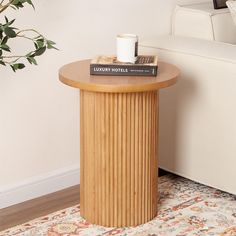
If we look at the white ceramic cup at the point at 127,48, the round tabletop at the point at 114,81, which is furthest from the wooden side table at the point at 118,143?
the white ceramic cup at the point at 127,48

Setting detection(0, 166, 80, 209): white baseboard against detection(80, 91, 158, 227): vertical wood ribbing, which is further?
detection(0, 166, 80, 209): white baseboard

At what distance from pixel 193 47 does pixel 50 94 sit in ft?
2.19

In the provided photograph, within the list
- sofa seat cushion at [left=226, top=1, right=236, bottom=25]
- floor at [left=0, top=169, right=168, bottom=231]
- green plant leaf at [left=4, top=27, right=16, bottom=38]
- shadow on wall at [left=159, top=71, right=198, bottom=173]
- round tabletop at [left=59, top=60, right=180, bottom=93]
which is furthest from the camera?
sofa seat cushion at [left=226, top=1, right=236, bottom=25]

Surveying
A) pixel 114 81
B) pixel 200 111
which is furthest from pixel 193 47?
pixel 114 81

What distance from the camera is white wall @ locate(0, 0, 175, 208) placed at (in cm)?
241

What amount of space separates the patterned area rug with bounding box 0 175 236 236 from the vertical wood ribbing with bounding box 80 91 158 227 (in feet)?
0.18

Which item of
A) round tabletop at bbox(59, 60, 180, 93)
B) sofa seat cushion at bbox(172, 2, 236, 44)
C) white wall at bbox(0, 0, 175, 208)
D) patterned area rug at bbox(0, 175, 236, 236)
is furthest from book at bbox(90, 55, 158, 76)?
sofa seat cushion at bbox(172, 2, 236, 44)

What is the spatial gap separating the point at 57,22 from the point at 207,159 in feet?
2.92

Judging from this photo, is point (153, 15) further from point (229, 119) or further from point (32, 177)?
point (32, 177)

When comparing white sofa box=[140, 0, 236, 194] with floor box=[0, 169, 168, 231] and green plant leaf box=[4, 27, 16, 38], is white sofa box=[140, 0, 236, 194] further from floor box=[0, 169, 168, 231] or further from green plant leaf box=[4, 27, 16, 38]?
green plant leaf box=[4, 27, 16, 38]

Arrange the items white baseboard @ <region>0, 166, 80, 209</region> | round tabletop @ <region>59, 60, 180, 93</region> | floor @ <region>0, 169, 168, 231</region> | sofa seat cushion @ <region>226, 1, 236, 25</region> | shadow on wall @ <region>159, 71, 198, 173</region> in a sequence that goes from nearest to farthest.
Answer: round tabletop @ <region>59, 60, 180, 93</region>
floor @ <region>0, 169, 168, 231</region>
white baseboard @ <region>0, 166, 80, 209</region>
shadow on wall @ <region>159, 71, 198, 173</region>
sofa seat cushion @ <region>226, 1, 236, 25</region>

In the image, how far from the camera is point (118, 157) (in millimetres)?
2205

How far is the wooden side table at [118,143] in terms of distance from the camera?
7.02 ft

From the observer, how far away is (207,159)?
2.57 m
